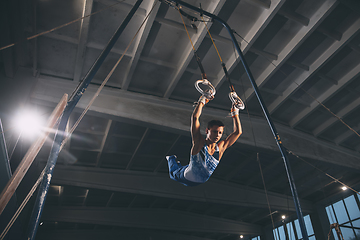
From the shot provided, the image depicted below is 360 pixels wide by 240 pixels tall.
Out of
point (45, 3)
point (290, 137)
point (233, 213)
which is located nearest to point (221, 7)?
point (45, 3)

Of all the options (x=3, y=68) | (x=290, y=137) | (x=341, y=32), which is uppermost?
(x=341, y=32)

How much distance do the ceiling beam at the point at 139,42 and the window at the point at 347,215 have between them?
13.1 m

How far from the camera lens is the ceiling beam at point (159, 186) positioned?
10839 millimetres

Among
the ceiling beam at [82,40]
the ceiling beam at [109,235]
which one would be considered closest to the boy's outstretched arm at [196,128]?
the ceiling beam at [82,40]

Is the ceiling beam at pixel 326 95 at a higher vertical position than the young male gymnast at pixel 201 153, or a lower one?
higher

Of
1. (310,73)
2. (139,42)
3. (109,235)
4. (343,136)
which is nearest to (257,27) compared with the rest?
(310,73)

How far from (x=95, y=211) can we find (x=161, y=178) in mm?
5904

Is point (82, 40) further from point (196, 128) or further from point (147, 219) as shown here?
point (147, 219)

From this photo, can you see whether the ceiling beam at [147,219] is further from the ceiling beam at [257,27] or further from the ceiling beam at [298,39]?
the ceiling beam at [257,27]

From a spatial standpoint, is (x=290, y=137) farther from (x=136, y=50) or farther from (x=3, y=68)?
(x=3, y=68)

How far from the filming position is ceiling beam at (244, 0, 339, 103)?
20.0 ft

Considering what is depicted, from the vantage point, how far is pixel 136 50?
22.1ft

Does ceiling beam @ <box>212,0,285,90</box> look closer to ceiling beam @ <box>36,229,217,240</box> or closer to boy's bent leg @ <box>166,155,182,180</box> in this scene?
boy's bent leg @ <box>166,155,182,180</box>

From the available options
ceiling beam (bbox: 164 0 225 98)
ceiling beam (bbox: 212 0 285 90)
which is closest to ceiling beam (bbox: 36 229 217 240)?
ceiling beam (bbox: 164 0 225 98)
